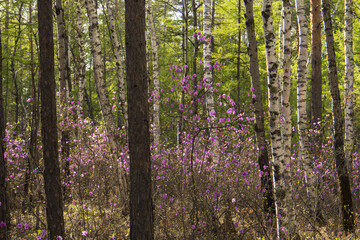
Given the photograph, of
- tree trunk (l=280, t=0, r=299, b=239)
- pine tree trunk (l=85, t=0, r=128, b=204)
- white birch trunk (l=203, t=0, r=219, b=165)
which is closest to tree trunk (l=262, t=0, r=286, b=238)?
tree trunk (l=280, t=0, r=299, b=239)

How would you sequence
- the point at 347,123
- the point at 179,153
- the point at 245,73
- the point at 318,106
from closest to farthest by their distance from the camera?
the point at 347,123 < the point at 179,153 < the point at 318,106 < the point at 245,73

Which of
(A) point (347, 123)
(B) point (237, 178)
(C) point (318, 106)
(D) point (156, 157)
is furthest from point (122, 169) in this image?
(C) point (318, 106)

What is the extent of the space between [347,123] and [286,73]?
318 centimetres

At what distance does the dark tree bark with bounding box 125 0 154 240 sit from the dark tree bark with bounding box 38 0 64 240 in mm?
1474

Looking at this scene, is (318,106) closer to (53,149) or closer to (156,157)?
(156,157)

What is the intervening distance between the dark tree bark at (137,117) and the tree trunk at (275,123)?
6.88 feet

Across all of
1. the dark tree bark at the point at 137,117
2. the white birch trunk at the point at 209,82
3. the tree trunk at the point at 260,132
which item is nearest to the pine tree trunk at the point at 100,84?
the white birch trunk at the point at 209,82

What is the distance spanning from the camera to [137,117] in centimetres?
445

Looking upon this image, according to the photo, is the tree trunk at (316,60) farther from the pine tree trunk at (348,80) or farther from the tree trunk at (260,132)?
the tree trunk at (260,132)

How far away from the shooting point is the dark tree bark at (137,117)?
4.41 m

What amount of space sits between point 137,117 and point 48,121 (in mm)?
1607

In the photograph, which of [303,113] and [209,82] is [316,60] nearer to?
[303,113]

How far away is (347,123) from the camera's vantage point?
794 cm

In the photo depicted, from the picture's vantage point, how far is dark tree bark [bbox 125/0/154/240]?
4.41 metres
